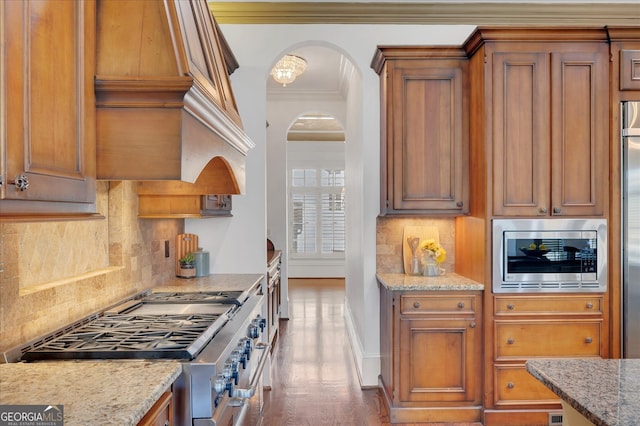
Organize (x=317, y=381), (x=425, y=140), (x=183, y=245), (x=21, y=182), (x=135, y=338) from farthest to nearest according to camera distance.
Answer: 1. (x=317, y=381)
2. (x=183, y=245)
3. (x=425, y=140)
4. (x=135, y=338)
5. (x=21, y=182)

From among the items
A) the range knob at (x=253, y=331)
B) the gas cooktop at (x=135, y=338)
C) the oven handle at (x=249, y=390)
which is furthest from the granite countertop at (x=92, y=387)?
the range knob at (x=253, y=331)

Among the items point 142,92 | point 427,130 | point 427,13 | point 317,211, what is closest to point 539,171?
point 427,130

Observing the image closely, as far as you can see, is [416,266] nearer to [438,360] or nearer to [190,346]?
[438,360]

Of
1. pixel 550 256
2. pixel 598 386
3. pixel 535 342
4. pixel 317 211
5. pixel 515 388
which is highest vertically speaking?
pixel 317 211

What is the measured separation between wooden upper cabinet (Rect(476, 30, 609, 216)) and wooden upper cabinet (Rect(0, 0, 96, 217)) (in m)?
2.51

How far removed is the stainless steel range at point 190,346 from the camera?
1.45m

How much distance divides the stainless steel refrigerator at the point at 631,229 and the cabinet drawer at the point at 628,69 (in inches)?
4.8

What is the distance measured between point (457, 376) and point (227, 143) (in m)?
2.22

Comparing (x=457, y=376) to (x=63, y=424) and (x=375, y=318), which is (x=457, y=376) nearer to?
(x=375, y=318)

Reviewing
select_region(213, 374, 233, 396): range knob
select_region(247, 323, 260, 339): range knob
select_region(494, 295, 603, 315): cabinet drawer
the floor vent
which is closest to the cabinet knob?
select_region(213, 374, 233, 396): range knob

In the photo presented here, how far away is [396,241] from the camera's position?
370 centimetres

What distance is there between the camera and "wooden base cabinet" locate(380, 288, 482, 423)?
3.08 metres

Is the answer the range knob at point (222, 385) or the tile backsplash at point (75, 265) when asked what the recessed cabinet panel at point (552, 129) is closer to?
the range knob at point (222, 385)

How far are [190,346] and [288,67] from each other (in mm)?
3627
